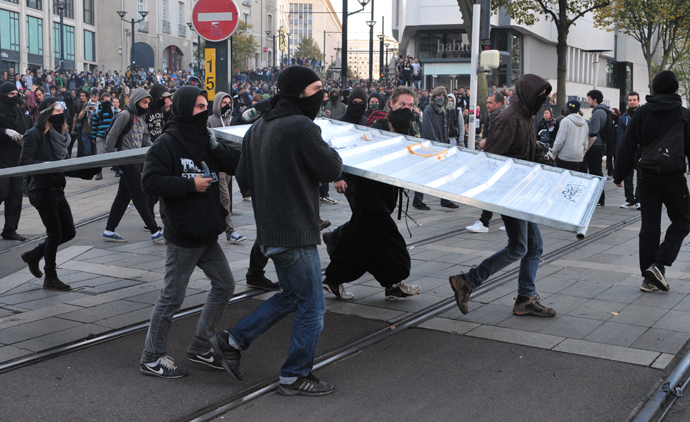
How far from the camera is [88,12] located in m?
62.6

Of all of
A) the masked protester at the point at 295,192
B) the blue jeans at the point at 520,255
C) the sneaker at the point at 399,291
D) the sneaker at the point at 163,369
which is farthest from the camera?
the sneaker at the point at 399,291

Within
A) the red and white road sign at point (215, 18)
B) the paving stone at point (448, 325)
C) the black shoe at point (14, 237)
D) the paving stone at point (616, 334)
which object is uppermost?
the red and white road sign at point (215, 18)

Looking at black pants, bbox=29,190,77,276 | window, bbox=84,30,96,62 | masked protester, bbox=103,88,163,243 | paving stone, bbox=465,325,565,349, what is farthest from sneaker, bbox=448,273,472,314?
window, bbox=84,30,96,62

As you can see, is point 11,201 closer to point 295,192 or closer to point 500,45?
point 295,192

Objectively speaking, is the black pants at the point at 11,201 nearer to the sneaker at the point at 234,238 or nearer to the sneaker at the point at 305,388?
the sneaker at the point at 234,238

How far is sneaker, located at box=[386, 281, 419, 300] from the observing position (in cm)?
657

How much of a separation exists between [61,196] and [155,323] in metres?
2.96

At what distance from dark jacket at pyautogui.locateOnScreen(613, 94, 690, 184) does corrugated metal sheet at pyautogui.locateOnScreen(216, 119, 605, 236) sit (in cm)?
145

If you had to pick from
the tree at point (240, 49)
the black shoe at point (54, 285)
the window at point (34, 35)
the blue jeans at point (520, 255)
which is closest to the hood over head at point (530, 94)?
the blue jeans at point (520, 255)

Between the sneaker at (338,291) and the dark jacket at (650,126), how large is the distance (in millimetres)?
2644

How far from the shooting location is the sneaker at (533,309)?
6.02m

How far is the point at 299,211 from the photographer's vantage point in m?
4.23

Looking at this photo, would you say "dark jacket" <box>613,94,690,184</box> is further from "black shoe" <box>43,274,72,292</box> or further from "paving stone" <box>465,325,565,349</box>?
"black shoe" <box>43,274,72,292</box>

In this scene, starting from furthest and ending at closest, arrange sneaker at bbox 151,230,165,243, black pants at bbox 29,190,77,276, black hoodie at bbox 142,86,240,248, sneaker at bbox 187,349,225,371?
sneaker at bbox 151,230,165,243 < black pants at bbox 29,190,77,276 < sneaker at bbox 187,349,225,371 < black hoodie at bbox 142,86,240,248
